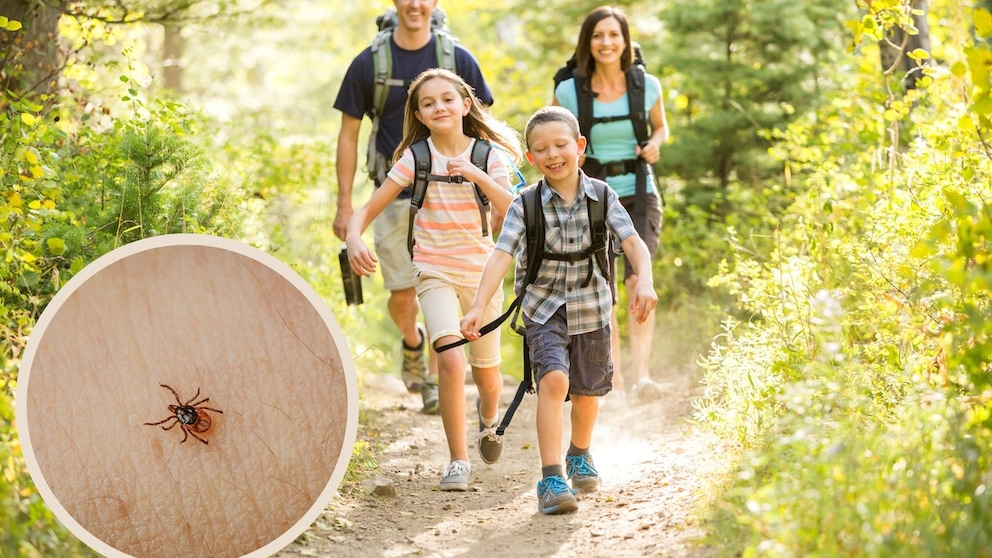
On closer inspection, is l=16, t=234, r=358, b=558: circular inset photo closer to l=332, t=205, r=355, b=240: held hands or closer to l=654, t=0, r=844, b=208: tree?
l=332, t=205, r=355, b=240: held hands

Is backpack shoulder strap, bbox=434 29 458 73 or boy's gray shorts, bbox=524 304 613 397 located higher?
backpack shoulder strap, bbox=434 29 458 73

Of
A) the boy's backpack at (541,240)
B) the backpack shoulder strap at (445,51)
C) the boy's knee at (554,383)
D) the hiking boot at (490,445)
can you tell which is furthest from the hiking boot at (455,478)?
the backpack shoulder strap at (445,51)

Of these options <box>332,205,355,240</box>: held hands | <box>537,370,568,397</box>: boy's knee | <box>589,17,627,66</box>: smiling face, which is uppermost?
<box>589,17,627,66</box>: smiling face

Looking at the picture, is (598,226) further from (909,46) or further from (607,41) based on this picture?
(909,46)

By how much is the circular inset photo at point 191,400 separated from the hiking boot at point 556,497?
1.07 metres

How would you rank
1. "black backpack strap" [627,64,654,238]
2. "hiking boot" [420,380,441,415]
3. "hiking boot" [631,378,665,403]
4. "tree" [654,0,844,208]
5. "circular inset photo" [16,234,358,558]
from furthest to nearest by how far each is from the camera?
1. "tree" [654,0,844,208]
2. "hiking boot" [420,380,441,415]
3. "hiking boot" [631,378,665,403]
4. "black backpack strap" [627,64,654,238]
5. "circular inset photo" [16,234,358,558]

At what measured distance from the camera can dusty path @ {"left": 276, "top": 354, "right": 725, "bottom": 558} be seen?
419 centimetres

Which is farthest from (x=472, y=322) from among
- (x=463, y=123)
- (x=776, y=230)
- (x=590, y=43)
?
(x=590, y=43)

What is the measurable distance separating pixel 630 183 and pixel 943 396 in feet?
11.3

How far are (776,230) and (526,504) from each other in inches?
74.0

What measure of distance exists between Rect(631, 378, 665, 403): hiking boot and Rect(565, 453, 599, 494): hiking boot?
204 centimetres

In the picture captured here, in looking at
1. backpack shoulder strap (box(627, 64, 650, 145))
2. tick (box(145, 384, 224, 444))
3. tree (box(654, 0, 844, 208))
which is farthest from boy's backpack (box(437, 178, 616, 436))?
tree (box(654, 0, 844, 208))

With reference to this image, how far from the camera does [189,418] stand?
3941 mm

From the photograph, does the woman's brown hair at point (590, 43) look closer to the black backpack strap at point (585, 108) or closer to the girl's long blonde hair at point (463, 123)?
the black backpack strap at point (585, 108)
